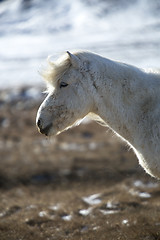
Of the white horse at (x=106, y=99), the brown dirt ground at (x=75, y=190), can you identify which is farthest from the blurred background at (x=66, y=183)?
the white horse at (x=106, y=99)

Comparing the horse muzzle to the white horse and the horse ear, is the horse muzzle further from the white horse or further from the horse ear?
the horse ear

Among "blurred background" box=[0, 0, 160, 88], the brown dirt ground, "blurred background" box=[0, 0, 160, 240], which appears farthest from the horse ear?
"blurred background" box=[0, 0, 160, 88]

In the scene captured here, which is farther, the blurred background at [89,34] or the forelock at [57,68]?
the blurred background at [89,34]

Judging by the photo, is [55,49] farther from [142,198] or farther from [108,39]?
[142,198]

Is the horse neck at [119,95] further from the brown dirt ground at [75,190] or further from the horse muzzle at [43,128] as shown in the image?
the brown dirt ground at [75,190]

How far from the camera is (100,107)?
5207mm

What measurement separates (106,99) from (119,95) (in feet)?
0.67

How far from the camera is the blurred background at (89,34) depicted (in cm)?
4834

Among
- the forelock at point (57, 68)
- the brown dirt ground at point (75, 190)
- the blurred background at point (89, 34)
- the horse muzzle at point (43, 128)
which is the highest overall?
the blurred background at point (89, 34)

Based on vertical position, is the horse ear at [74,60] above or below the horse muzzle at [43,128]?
above

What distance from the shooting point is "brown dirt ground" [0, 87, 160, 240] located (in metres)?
7.62

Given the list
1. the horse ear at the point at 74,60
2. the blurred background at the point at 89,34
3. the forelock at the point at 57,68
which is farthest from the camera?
the blurred background at the point at 89,34

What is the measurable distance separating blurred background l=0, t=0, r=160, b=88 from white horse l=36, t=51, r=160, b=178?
36.8m

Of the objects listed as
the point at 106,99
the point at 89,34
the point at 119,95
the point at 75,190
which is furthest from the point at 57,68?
the point at 89,34
